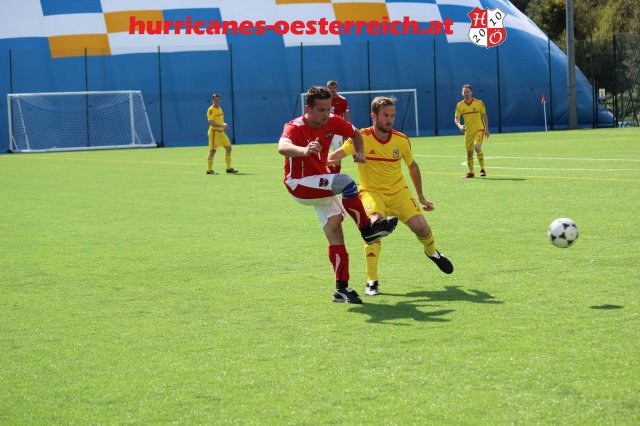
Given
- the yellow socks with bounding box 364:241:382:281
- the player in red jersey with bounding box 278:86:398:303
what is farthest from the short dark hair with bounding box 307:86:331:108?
the yellow socks with bounding box 364:241:382:281

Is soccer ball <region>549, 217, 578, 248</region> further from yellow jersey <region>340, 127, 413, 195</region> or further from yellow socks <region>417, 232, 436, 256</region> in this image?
yellow jersey <region>340, 127, 413, 195</region>

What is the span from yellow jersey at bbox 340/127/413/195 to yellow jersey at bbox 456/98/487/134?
40.8 ft

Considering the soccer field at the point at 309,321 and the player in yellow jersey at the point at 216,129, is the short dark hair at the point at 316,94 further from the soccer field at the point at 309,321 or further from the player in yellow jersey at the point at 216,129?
the player in yellow jersey at the point at 216,129

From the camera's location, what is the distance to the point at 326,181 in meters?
7.82

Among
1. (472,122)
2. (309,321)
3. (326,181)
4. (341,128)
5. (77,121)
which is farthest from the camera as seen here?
(77,121)

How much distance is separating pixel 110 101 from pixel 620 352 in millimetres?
37670

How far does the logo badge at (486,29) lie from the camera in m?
46.7

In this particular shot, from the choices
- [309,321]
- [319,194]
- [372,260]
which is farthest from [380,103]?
[309,321]

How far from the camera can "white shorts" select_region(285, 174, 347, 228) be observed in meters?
7.86

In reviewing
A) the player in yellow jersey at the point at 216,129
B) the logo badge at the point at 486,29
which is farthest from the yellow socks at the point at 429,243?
the logo badge at the point at 486,29

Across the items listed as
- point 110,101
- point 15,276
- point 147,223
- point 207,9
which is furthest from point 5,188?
point 207,9

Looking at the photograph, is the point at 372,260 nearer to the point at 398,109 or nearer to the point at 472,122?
the point at 472,122

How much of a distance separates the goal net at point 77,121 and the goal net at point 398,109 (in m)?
7.46

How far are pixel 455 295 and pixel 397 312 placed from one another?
2.44ft
